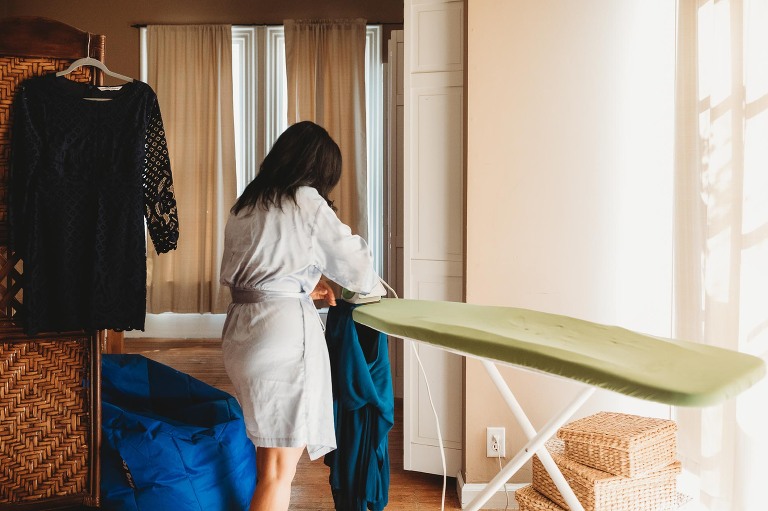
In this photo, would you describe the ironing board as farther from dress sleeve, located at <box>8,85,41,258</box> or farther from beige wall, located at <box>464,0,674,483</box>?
dress sleeve, located at <box>8,85,41,258</box>

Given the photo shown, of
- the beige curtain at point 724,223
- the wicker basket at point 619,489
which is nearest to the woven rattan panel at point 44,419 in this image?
the wicker basket at point 619,489

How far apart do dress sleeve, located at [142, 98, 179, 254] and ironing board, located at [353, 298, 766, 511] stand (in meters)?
0.95

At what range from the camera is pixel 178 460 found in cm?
220

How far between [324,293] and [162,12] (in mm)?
5095

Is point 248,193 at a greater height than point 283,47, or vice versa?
point 283,47

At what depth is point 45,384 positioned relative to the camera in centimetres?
216

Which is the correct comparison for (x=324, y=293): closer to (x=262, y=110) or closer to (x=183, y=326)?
(x=262, y=110)

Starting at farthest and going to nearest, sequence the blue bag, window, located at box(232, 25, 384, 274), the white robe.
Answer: window, located at box(232, 25, 384, 274) → the blue bag → the white robe

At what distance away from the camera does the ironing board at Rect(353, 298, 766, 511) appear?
0.97 metres

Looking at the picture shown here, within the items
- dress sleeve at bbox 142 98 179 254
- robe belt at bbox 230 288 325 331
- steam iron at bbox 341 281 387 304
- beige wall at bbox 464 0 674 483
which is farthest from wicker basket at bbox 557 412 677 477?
dress sleeve at bbox 142 98 179 254

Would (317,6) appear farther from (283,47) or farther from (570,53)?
(570,53)

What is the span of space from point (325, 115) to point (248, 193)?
417 cm

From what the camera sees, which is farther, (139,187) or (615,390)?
(139,187)

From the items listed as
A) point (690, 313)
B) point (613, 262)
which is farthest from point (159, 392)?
point (690, 313)
